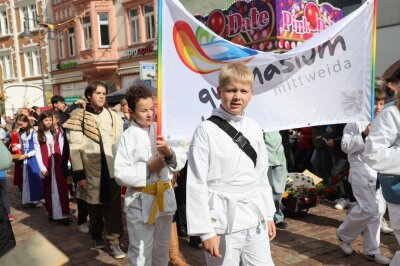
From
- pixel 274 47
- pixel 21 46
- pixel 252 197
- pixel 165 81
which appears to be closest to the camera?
pixel 252 197

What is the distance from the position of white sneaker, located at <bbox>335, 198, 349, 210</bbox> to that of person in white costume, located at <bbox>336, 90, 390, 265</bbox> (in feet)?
6.68

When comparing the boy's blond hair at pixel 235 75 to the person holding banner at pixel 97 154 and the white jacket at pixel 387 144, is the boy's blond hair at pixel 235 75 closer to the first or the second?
the white jacket at pixel 387 144

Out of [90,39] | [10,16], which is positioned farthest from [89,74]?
[10,16]

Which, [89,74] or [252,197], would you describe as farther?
[89,74]

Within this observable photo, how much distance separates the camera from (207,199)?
252cm

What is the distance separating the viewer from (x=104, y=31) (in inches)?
1017

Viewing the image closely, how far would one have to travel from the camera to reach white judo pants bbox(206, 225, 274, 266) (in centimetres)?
255

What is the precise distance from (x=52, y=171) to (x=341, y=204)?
4456mm

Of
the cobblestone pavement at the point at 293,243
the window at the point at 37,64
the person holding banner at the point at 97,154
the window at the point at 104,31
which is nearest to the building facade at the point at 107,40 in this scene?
the window at the point at 104,31

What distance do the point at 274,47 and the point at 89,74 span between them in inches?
729

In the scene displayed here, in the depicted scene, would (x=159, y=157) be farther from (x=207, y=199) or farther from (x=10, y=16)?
(x=10, y=16)

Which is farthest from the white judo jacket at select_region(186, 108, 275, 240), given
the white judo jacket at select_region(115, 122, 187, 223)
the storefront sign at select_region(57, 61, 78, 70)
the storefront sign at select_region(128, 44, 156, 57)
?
the storefront sign at select_region(57, 61, 78, 70)

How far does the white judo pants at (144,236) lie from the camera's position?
3312mm

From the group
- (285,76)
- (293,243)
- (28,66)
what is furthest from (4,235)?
(28,66)
